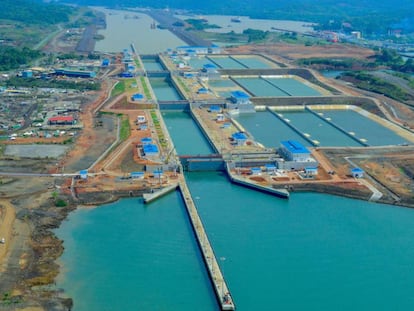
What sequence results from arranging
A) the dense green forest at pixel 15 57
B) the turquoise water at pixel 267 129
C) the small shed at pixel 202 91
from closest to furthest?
the turquoise water at pixel 267 129 → the small shed at pixel 202 91 → the dense green forest at pixel 15 57

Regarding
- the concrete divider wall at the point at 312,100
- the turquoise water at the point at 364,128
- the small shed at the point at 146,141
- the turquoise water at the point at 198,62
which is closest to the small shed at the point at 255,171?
the small shed at the point at 146,141

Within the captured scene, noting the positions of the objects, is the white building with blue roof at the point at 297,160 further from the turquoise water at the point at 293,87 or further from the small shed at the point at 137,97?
the turquoise water at the point at 293,87

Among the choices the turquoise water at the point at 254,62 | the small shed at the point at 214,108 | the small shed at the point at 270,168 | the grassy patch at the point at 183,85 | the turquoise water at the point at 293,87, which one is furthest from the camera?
the turquoise water at the point at 254,62

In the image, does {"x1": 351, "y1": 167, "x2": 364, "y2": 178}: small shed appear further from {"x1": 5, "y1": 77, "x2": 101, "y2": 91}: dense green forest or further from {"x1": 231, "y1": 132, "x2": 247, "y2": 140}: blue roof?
{"x1": 5, "y1": 77, "x2": 101, "y2": 91}: dense green forest

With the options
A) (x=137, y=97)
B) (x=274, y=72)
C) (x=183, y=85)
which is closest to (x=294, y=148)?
(x=137, y=97)

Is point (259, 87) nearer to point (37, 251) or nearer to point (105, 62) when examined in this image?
point (105, 62)

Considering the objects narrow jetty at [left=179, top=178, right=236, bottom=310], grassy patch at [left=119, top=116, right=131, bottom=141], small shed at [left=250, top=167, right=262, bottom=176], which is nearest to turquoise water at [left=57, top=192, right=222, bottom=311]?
narrow jetty at [left=179, top=178, right=236, bottom=310]

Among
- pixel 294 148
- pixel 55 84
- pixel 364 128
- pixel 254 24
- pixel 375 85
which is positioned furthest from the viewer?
pixel 254 24
